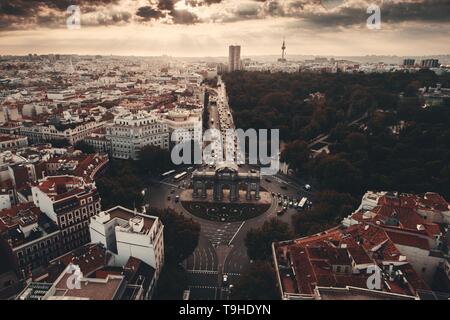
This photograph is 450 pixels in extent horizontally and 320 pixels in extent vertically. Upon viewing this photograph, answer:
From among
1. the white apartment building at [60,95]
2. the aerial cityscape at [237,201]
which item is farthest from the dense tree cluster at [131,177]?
the white apartment building at [60,95]

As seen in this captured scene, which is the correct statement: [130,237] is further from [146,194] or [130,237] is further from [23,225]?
[146,194]

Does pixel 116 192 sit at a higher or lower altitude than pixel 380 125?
lower

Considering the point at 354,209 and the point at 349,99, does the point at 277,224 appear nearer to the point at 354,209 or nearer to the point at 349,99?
the point at 354,209

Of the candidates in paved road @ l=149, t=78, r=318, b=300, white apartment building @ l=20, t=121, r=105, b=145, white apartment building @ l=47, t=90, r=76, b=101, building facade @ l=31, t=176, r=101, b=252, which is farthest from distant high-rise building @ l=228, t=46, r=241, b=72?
building facade @ l=31, t=176, r=101, b=252
